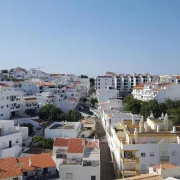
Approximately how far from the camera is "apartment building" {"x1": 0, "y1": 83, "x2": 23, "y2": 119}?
149 ft

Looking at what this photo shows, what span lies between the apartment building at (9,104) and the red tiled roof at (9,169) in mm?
23514

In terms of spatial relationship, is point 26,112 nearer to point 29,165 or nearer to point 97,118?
point 97,118

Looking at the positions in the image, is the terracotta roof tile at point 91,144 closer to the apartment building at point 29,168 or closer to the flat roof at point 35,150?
the flat roof at point 35,150

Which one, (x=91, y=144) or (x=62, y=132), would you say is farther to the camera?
(x=62, y=132)

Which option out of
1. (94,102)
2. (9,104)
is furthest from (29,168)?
(94,102)

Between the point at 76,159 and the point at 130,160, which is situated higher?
the point at 76,159

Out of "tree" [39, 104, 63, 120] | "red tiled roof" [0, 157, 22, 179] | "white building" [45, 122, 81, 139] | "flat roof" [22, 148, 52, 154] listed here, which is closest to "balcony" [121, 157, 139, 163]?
"flat roof" [22, 148, 52, 154]

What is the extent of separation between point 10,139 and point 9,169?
10.5 metres

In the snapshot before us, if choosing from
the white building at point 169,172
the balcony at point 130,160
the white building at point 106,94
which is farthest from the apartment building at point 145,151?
the white building at point 106,94

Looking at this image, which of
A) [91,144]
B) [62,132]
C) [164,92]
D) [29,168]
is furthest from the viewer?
[164,92]

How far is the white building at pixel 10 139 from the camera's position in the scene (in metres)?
29.9

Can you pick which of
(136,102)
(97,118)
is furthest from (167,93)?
(97,118)

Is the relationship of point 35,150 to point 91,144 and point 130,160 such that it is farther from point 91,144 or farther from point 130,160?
point 130,160

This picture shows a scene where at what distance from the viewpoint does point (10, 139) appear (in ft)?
104
